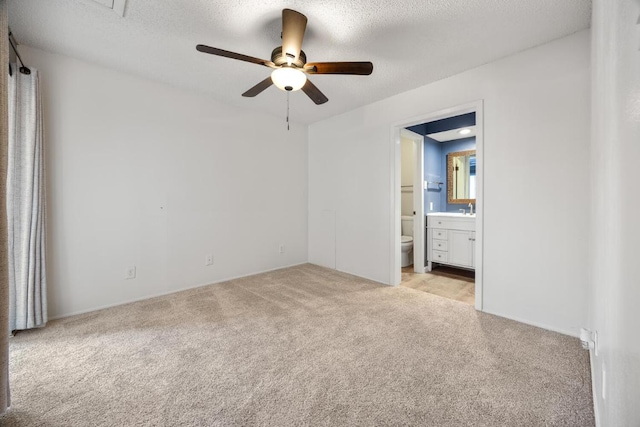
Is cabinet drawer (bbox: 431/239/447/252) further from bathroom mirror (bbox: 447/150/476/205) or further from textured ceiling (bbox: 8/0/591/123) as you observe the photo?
textured ceiling (bbox: 8/0/591/123)

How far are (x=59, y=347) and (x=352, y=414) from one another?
213 centimetres

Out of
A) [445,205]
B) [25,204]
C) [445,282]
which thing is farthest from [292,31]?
[445,205]

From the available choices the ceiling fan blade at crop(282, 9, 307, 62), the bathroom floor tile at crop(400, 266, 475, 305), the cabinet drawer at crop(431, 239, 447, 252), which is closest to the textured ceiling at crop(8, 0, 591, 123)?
the ceiling fan blade at crop(282, 9, 307, 62)

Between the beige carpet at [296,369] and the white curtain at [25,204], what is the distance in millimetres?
242

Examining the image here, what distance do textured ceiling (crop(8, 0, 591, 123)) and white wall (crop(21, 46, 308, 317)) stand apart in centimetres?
34

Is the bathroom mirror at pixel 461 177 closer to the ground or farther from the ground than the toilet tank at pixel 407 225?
farther from the ground

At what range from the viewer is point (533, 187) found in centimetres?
216

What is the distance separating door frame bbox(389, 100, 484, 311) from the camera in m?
2.44

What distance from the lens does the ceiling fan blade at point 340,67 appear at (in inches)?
68.9

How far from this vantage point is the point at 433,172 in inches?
162

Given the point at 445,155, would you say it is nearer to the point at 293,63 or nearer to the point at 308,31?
the point at 308,31

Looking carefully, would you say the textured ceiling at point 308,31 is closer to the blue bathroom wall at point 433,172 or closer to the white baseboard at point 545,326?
the blue bathroom wall at point 433,172

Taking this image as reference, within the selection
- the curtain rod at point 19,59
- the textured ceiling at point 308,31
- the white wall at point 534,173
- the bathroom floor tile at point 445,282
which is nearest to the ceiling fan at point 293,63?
the textured ceiling at point 308,31

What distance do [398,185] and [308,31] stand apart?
197 cm
